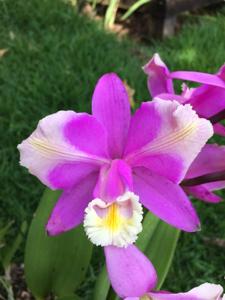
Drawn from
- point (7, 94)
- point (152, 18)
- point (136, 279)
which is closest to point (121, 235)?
point (136, 279)

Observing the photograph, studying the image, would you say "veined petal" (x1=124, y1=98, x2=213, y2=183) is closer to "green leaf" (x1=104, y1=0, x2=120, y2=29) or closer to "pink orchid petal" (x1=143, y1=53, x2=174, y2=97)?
"pink orchid petal" (x1=143, y1=53, x2=174, y2=97)

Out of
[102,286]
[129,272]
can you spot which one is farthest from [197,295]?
[102,286]

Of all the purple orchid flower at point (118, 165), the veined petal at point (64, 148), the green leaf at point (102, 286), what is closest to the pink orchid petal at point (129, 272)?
the purple orchid flower at point (118, 165)

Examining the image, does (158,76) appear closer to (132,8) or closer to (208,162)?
(208,162)

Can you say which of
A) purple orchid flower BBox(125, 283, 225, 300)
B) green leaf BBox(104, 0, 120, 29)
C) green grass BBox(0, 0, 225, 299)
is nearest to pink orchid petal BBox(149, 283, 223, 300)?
purple orchid flower BBox(125, 283, 225, 300)

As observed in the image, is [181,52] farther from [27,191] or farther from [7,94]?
[27,191]

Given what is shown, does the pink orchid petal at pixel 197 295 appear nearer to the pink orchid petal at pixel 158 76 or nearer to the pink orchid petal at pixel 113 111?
the pink orchid petal at pixel 113 111
